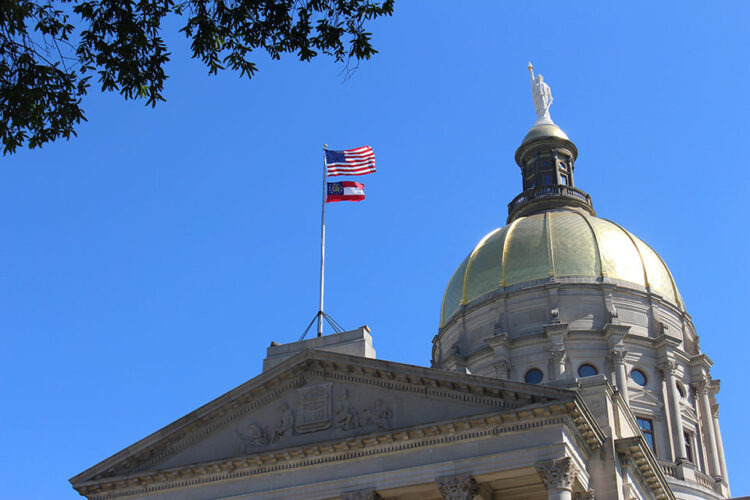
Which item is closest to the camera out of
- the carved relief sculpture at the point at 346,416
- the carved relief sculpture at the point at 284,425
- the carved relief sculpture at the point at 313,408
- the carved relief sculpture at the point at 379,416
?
the carved relief sculpture at the point at 379,416

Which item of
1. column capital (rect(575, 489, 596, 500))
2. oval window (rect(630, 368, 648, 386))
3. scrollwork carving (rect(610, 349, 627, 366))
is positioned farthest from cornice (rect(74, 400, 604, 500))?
oval window (rect(630, 368, 648, 386))

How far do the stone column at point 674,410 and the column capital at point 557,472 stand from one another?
23948 millimetres

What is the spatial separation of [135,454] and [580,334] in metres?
26.7

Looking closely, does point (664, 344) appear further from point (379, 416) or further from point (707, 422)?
point (379, 416)

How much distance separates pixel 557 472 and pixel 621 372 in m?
24.3

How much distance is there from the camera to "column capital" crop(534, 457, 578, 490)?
29.5 metres

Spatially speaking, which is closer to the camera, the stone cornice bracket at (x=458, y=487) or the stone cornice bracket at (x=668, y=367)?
the stone cornice bracket at (x=458, y=487)

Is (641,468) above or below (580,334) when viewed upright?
below

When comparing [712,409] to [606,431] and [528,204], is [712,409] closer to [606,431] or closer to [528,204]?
[528,204]

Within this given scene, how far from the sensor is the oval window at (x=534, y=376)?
53469 millimetres

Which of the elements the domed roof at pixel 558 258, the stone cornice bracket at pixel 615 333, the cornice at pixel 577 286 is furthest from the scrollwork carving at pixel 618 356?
the domed roof at pixel 558 258

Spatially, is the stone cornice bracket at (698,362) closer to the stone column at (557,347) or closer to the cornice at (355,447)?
the stone column at (557,347)

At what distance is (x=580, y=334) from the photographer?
54156 mm

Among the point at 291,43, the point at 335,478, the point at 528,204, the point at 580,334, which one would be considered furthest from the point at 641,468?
the point at 528,204
